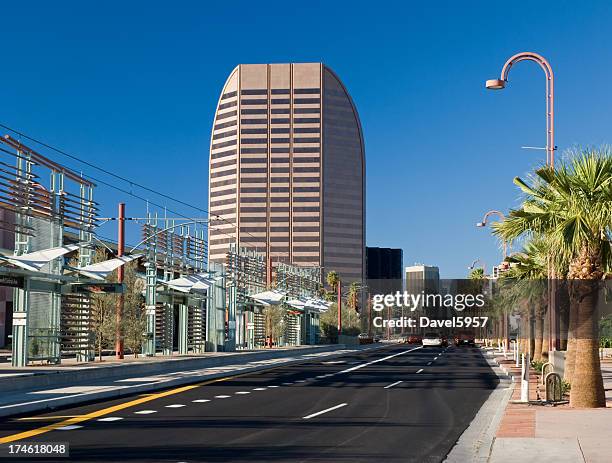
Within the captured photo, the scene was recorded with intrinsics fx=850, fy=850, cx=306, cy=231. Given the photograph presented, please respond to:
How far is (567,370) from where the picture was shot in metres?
22.1

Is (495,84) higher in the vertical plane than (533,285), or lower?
higher

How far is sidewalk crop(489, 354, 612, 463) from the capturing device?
11484 mm

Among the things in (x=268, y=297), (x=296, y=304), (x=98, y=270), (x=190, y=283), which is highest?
(x=98, y=270)

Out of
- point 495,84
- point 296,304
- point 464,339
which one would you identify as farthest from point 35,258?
point 464,339

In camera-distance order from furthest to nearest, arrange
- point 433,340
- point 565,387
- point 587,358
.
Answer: point 433,340
point 565,387
point 587,358

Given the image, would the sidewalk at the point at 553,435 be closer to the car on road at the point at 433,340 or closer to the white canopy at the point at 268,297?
the white canopy at the point at 268,297

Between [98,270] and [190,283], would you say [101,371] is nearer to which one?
[98,270]

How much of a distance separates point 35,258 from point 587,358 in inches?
676

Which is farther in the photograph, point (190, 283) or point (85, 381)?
point (190, 283)

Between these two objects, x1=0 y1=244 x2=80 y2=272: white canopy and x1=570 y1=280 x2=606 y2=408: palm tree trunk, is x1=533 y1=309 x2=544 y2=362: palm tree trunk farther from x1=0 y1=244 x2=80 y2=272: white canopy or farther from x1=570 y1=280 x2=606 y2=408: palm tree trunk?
x1=0 y1=244 x2=80 y2=272: white canopy

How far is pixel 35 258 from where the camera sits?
1064 inches

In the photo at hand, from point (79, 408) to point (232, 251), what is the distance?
135ft

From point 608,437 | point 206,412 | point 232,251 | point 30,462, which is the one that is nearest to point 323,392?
point 206,412

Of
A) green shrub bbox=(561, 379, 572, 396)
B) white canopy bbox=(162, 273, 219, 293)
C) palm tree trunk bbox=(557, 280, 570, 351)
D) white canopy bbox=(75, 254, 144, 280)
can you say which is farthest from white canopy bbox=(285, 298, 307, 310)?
green shrub bbox=(561, 379, 572, 396)
